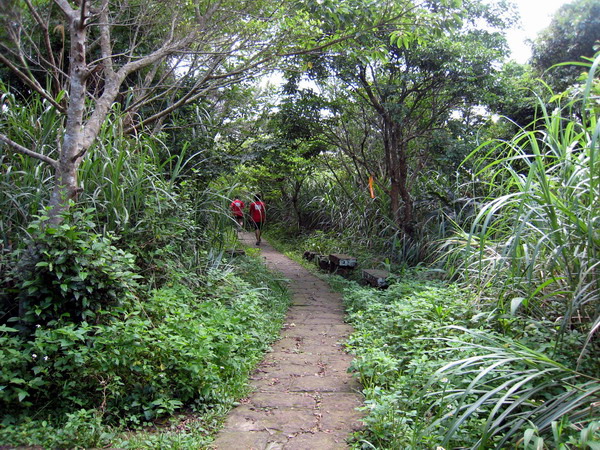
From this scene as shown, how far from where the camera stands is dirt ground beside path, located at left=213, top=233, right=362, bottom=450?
8.32 feet

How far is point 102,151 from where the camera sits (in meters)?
3.79

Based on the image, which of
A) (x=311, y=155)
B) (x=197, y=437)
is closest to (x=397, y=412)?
(x=197, y=437)

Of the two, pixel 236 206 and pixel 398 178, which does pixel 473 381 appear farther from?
pixel 398 178

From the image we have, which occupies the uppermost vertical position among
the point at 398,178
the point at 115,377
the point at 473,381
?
the point at 398,178

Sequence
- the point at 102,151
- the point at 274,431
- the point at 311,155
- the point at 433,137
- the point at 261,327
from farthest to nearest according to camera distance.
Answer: the point at 311,155, the point at 433,137, the point at 261,327, the point at 102,151, the point at 274,431

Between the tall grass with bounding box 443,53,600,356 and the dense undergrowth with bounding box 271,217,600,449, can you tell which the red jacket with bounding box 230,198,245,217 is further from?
the tall grass with bounding box 443,53,600,356

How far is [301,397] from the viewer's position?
3.10m

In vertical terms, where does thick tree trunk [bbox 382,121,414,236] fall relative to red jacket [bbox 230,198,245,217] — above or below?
above

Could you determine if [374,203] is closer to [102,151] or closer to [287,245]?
[287,245]

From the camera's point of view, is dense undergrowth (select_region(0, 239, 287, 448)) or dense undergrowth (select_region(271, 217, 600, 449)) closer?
dense undergrowth (select_region(271, 217, 600, 449))

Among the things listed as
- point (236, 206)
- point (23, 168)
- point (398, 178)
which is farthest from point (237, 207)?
point (23, 168)

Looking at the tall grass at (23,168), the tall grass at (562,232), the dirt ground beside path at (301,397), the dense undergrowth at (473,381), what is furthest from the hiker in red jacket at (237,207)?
the tall grass at (562,232)

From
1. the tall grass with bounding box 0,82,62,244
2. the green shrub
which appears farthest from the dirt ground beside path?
the tall grass with bounding box 0,82,62,244

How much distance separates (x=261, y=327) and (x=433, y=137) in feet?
15.2
